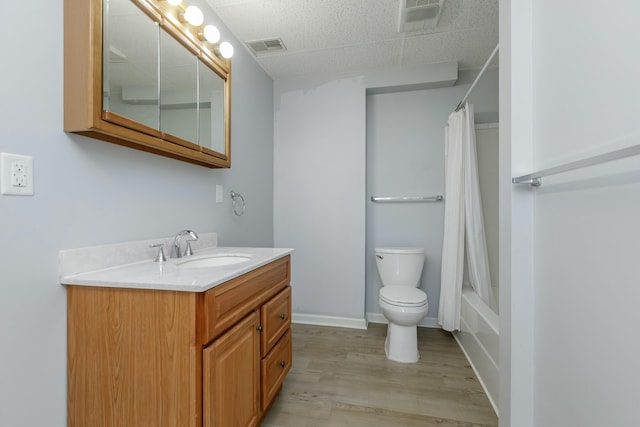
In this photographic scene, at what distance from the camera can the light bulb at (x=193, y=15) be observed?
1.29 metres

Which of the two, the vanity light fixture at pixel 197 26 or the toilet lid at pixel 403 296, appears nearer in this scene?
the vanity light fixture at pixel 197 26

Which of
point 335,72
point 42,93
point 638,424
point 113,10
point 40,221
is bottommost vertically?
point 638,424

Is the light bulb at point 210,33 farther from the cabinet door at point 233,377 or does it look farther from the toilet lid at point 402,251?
the toilet lid at point 402,251

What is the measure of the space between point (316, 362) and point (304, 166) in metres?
1.67

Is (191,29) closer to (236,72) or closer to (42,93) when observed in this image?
(236,72)

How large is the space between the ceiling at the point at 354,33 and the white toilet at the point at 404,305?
1.64 metres

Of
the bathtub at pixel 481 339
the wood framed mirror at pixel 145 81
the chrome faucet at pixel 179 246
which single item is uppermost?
the wood framed mirror at pixel 145 81

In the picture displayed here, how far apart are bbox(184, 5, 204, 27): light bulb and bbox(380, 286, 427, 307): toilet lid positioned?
6.59 ft

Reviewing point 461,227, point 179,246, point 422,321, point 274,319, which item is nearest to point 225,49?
point 179,246

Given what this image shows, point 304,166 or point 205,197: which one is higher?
point 304,166

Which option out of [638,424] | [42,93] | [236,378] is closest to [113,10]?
[42,93]

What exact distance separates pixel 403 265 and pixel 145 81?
2099 mm

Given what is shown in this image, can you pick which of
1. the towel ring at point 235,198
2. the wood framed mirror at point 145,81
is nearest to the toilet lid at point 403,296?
the towel ring at point 235,198

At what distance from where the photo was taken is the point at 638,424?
0.62 metres
